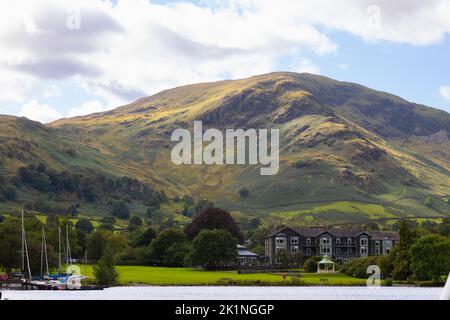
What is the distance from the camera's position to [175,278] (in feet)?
435

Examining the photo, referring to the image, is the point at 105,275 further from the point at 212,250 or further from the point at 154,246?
the point at 154,246

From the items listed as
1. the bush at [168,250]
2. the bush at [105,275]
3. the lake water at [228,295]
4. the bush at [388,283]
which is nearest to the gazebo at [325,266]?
the bush at [168,250]

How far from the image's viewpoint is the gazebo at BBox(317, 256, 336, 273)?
15862cm

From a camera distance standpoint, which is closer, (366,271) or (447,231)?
(366,271)

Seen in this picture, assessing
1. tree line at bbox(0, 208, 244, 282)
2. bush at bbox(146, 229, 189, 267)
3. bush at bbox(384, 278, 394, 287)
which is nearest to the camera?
bush at bbox(384, 278, 394, 287)

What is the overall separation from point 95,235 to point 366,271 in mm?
57352

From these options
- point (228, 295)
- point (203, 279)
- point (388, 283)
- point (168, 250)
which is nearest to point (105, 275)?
point (203, 279)

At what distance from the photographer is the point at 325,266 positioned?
16288 cm

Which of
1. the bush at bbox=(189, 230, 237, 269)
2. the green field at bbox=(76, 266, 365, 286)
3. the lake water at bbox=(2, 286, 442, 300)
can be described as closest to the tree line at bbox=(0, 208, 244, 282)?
the bush at bbox=(189, 230, 237, 269)

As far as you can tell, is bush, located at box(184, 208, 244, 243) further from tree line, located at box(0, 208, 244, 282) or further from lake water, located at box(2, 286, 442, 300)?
lake water, located at box(2, 286, 442, 300)

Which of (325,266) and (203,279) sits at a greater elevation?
(325,266)

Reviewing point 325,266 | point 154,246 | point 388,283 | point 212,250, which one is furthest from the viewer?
point 154,246
